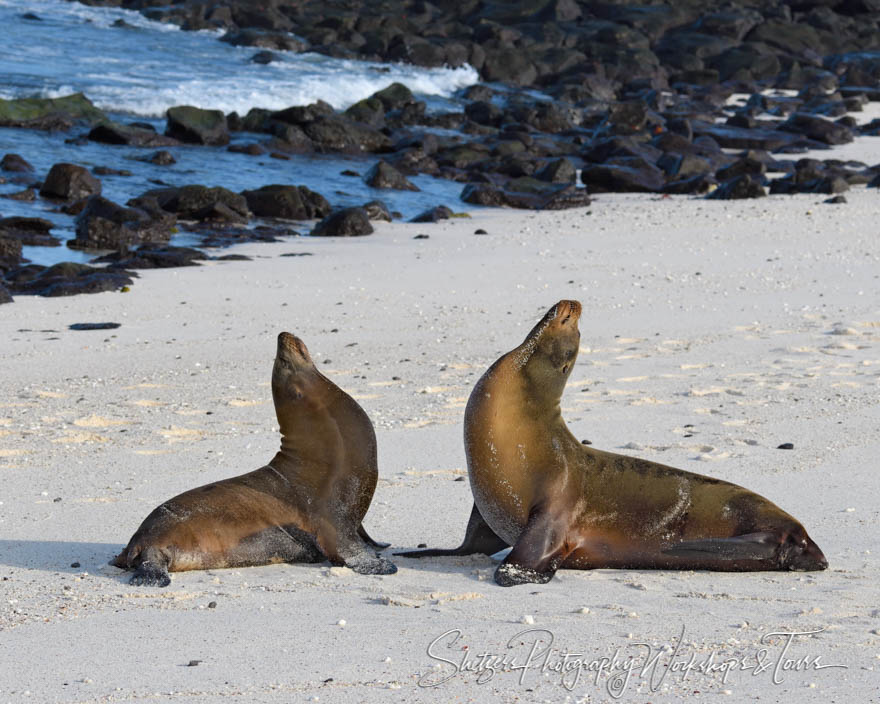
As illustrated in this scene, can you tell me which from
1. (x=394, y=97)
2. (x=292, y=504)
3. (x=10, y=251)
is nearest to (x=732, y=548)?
(x=292, y=504)

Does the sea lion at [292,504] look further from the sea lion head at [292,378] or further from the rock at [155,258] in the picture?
the rock at [155,258]

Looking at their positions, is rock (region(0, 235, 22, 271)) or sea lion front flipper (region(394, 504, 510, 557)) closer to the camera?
sea lion front flipper (region(394, 504, 510, 557))

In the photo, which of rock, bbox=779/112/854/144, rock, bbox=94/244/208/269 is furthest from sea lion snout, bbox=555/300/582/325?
rock, bbox=779/112/854/144

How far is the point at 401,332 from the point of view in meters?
10.8

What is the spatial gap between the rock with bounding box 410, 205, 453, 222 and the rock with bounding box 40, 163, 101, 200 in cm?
509

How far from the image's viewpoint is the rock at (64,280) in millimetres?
12844

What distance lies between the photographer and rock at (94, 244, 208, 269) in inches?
569

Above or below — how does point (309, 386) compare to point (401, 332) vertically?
above

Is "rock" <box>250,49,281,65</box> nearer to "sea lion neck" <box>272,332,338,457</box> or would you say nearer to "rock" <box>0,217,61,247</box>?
"rock" <box>0,217,61,247</box>

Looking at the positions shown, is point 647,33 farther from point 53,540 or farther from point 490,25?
point 53,540

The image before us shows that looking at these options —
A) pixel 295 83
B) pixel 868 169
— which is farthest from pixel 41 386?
pixel 295 83

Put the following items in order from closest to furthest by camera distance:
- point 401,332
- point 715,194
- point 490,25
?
1. point 401,332
2. point 715,194
3. point 490,25

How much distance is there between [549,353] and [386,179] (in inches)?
691

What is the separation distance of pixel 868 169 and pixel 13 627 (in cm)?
2233
